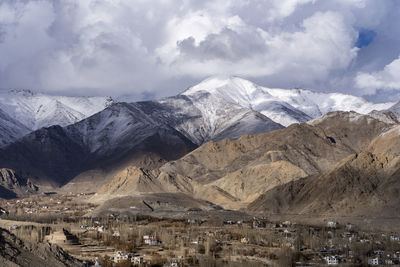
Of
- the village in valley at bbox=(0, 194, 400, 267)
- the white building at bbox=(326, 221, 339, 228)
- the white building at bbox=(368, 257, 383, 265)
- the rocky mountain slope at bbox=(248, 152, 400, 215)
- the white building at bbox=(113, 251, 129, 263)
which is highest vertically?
the rocky mountain slope at bbox=(248, 152, 400, 215)

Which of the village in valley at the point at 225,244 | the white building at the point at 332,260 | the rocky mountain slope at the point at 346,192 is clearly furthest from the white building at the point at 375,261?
the rocky mountain slope at the point at 346,192

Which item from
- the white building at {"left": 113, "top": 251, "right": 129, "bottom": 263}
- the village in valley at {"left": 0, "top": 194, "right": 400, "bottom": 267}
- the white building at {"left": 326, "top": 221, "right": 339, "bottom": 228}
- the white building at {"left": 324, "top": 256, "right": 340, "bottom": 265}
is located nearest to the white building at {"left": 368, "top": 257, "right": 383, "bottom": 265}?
the village in valley at {"left": 0, "top": 194, "right": 400, "bottom": 267}

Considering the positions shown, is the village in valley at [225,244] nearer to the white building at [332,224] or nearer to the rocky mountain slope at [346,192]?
the white building at [332,224]

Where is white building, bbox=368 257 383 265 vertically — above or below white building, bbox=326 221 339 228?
below

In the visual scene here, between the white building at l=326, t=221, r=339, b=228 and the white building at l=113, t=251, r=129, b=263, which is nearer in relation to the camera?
the white building at l=113, t=251, r=129, b=263

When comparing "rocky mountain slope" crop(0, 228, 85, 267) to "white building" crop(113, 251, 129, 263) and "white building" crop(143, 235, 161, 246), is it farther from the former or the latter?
"white building" crop(143, 235, 161, 246)

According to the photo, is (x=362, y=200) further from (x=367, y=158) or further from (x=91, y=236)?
(x=91, y=236)

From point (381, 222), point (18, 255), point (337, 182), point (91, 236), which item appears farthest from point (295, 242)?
point (337, 182)

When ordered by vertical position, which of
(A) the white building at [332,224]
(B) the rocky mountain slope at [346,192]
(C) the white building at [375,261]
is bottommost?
(C) the white building at [375,261]
